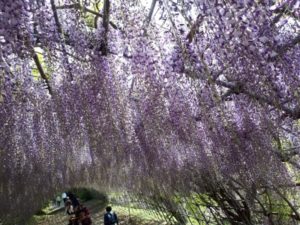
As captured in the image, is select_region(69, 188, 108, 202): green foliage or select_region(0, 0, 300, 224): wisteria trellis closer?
select_region(0, 0, 300, 224): wisteria trellis

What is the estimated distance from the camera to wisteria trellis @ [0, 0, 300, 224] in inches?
150

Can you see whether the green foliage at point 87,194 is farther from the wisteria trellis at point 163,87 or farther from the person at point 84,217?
the wisteria trellis at point 163,87

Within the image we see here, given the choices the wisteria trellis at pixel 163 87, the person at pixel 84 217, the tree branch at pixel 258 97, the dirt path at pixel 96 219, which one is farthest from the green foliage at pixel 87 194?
the tree branch at pixel 258 97

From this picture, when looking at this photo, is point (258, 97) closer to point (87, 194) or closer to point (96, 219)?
point (96, 219)

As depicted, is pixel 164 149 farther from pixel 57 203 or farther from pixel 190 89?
pixel 57 203

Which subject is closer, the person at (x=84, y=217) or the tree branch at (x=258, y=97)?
the tree branch at (x=258, y=97)

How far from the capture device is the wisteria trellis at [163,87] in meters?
3.81

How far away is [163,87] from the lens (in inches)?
225

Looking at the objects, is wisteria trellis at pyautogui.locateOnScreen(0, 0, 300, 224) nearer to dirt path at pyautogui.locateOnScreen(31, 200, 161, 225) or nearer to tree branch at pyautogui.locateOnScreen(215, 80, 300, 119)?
Answer: tree branch at pyautogui.locateOnScreen(215, 80, 300, 119)

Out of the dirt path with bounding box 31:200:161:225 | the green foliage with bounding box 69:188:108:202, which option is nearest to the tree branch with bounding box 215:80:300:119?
the dirt path with bounding box 31:200:161:225

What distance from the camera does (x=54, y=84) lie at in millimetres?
6680

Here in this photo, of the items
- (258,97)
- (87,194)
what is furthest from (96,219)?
(258,97)

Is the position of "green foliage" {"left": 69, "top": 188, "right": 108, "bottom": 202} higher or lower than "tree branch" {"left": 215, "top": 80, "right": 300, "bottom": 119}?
higher

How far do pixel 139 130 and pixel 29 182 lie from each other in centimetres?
561
